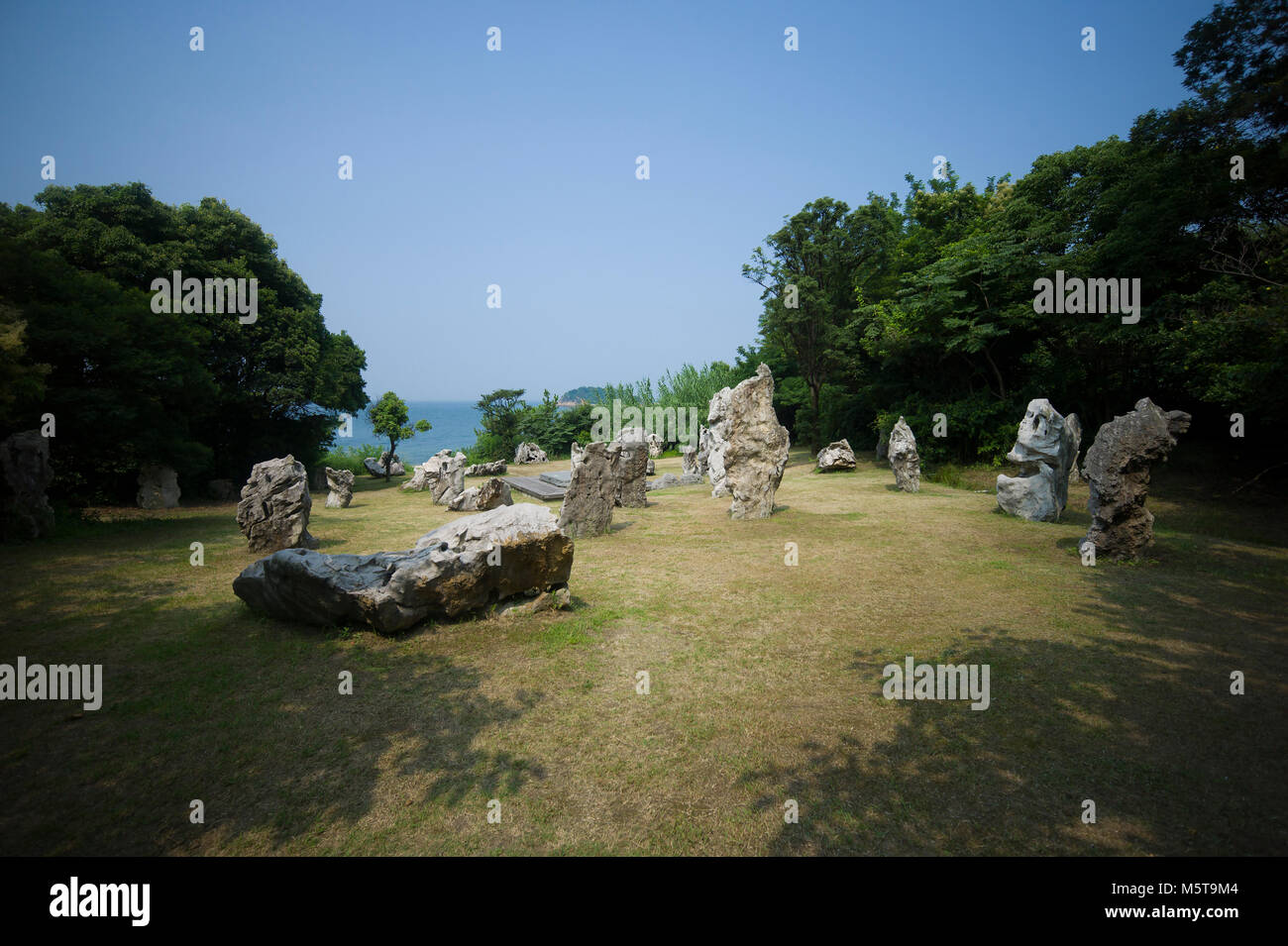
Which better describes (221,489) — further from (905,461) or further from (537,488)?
(905,461)

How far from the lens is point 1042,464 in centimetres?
1148

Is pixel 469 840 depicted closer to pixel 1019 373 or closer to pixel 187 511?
pixel 187 511

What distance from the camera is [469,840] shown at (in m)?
3.12

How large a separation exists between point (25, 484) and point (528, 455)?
2047cm

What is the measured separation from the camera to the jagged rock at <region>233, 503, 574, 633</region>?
19.4ft

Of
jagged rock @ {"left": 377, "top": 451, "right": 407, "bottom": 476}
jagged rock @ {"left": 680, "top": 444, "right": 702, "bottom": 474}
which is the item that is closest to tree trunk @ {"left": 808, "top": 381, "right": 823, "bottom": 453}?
jagged rock @ {"left": 680, "top": 444, "right": 702, "bottom": 474}

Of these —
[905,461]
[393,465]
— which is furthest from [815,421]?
[393,465]

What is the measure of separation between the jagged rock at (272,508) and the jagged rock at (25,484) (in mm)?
3754

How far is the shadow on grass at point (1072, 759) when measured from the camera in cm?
309

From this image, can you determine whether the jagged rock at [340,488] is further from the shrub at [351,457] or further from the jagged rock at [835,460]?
the jagged rock at [835,460]

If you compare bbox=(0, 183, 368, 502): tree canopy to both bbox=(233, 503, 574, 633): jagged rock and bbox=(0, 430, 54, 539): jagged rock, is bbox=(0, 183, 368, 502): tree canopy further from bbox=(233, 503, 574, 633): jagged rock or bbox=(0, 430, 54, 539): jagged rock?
bbox=(233, 503, 574, 633): jagged rock

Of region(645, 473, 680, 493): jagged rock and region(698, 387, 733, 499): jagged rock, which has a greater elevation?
region(698, 387, 733, 499): jagged rock

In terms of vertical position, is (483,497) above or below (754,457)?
below

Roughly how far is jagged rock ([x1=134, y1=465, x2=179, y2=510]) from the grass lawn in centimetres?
735
